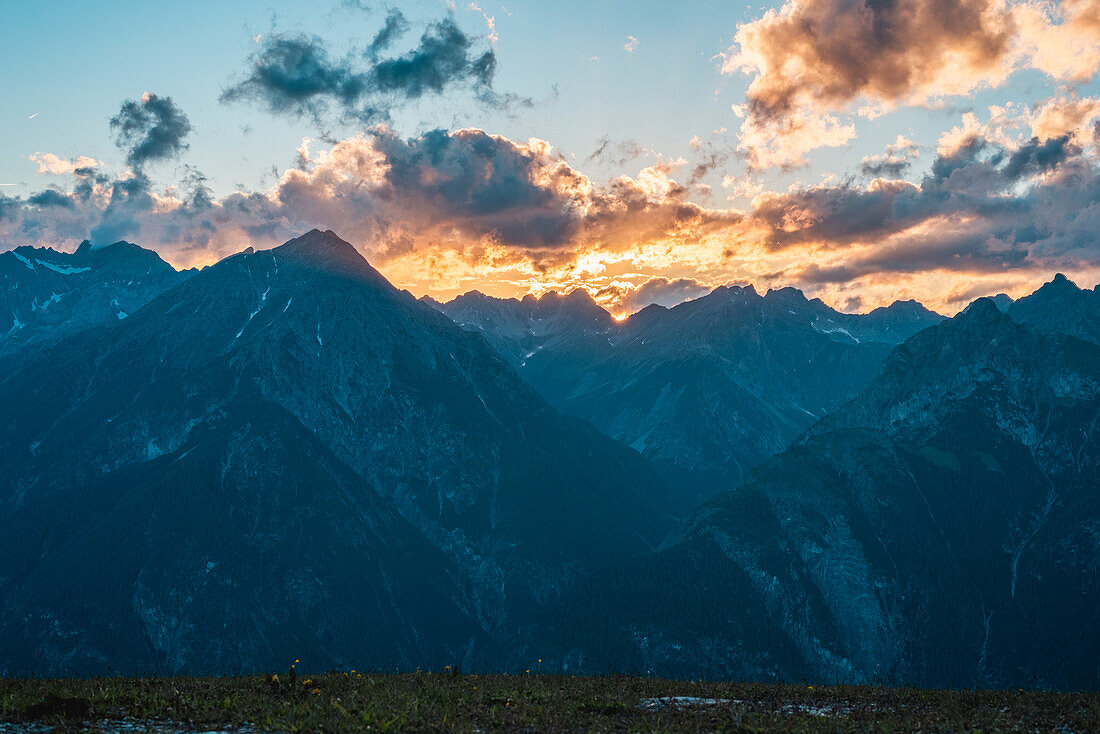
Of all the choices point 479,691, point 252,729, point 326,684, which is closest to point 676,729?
point 479,691

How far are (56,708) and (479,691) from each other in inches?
652

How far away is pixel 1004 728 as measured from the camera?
28.2 meters

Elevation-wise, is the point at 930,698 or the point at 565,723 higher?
the point at 565,723

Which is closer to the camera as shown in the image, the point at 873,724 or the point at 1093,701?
the point at 873,724

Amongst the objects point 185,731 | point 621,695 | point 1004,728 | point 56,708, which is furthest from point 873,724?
point 56,708

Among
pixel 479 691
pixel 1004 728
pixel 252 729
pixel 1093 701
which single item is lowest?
pixel 1093 701

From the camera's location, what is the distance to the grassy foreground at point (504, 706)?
26.4 meters

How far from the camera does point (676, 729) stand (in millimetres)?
26016

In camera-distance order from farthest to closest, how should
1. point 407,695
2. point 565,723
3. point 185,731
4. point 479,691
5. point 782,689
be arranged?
point 782,689 → point 479,691 → point 407,695 → point 565,723 → point 185,731

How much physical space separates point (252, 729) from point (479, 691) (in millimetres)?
10399

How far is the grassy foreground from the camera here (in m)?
26.4

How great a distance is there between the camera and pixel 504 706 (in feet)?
99.4

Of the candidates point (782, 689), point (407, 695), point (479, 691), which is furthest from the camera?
point (782, 689)

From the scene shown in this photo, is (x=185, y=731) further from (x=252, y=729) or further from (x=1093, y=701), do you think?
(x=1093, y=701)
